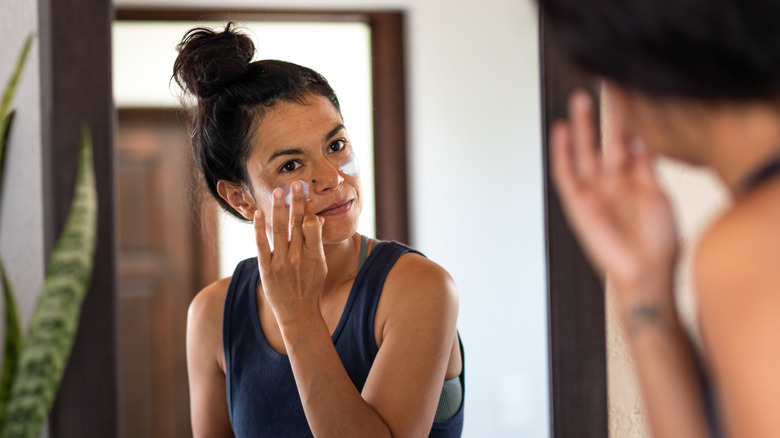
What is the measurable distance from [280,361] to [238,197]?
0.22m

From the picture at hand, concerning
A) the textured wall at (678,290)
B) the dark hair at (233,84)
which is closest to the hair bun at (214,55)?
the dark hair at (233,84)

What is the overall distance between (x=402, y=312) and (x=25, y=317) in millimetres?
392

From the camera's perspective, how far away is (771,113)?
0.33 m

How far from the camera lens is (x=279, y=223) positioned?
0.77 meters

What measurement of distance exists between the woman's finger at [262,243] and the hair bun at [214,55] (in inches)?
7.8

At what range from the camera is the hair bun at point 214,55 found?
86 cm

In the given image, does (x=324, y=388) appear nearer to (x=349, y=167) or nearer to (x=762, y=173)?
(x=349, y=167)

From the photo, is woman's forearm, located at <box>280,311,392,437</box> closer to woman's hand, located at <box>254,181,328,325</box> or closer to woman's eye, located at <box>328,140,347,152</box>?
woman's hand, located at <box>254,181,328,325</box>

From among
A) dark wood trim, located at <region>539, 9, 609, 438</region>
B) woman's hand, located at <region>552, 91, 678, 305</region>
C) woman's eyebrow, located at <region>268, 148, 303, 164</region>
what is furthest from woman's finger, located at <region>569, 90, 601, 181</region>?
woman's eyebrow, located at <region>268, 148, 303, 164</region>

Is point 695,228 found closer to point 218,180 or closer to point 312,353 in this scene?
point 312,353

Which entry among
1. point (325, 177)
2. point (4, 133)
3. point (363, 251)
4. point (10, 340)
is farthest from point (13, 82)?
point (363, 251)

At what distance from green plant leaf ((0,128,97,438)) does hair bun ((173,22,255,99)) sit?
32cm

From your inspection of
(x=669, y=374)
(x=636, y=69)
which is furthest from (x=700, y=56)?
(x=669, y=374)

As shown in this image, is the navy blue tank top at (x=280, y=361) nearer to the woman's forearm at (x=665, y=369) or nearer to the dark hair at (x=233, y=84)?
the dark hair at (x=233, y=84)
